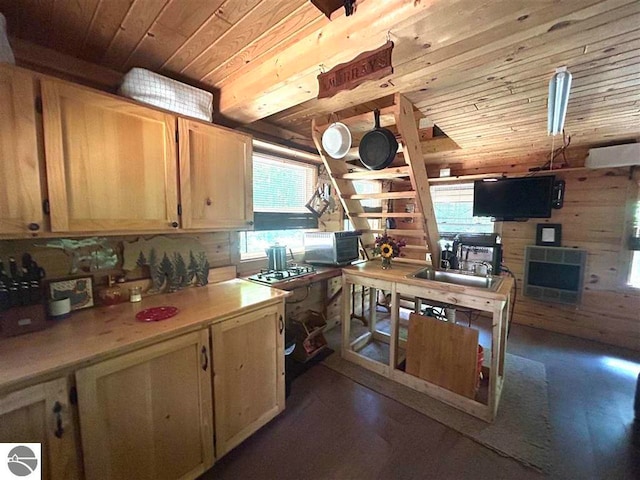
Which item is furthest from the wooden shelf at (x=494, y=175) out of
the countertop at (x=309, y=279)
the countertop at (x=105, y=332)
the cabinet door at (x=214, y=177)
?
the countertop at (x=105, y=332)

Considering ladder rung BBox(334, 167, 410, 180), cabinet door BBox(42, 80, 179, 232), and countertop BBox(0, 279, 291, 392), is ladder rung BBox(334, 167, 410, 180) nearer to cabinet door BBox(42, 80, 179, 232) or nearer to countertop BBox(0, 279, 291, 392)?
countertop BBox(0, 279, 291, 392)

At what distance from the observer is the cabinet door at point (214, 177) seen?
1.64 meters

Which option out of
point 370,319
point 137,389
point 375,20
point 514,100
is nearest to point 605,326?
point 370,319

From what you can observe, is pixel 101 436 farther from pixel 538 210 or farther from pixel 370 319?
pixel 538 210

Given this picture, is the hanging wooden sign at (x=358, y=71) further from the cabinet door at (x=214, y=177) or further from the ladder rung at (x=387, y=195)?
the ladder rung at (x=387, y=195)

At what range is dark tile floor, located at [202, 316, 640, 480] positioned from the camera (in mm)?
1497

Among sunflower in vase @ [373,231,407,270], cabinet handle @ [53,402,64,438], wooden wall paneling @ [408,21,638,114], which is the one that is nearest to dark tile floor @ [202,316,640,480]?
cabinet handle @ [53,402,64,438]

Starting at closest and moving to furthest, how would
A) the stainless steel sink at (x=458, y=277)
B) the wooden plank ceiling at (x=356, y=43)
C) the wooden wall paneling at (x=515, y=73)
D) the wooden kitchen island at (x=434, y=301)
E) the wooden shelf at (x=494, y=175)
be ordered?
the wooden plank ceiling at (x=356, y=43) → the wooden wall paneling at (x=515, y=73) → the wooden kitchen island at (x=434, y=301) → the stainless steel sink at (x=458, y=277) → the wooden shelf at (x=494, y=175)

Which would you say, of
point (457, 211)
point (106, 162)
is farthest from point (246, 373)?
point (457, 211)

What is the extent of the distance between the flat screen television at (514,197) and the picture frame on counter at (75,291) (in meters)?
4.10

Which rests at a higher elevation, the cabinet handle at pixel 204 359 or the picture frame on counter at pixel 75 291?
the picture frame on counter at pixel 75 291

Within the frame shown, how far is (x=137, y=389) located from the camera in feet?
3.81

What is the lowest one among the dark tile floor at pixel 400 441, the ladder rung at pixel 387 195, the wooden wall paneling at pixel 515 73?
the dark tile floor at pixel 400 441

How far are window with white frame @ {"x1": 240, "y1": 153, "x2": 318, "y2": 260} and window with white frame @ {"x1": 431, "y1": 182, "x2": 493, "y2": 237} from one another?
2301 mm
